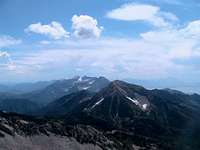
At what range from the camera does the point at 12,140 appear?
16288 centimetres

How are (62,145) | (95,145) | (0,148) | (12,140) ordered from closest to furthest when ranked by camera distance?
(0,148)
(12,140)
(62,145)
(95,145)

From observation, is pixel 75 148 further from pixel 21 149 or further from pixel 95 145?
pixel 21 149

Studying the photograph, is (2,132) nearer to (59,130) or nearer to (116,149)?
(59,130)

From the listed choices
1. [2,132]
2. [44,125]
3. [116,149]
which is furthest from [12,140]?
[116,149]

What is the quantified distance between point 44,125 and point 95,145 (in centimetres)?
2626

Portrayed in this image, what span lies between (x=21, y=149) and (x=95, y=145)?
43647 mm

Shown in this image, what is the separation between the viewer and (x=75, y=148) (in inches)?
7028

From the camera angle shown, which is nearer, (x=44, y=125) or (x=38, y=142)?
(x=38, y=142)

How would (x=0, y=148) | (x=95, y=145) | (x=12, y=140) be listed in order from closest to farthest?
(x=0, y=148) → (x=12, y=140) → (x=95, y=145)

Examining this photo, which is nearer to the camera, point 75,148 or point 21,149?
point 21,149

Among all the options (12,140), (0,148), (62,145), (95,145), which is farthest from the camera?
(95,145)

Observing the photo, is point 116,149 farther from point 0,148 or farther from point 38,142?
point 0,148

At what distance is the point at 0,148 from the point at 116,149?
2552 inches

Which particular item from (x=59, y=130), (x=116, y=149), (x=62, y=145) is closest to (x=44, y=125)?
(x=59, y=130)
